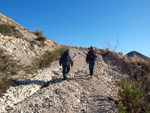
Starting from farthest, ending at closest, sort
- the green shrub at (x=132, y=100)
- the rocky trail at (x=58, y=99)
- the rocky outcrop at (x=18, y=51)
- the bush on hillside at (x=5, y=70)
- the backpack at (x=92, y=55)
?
1. the rocky outcrop at (x=18, y=51)
2. the backpack at (x=92, y=55)
3. the bush on hillside at (x=5, y=70)
4. the rocky trail at (x=58, y=99)
5. the green shrub at (x=132, y=100)

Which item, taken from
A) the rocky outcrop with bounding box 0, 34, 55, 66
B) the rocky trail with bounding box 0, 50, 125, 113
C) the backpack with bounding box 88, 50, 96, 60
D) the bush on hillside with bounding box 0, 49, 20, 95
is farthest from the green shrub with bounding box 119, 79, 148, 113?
the rocky outcrop with bounding box 0, 34, 55, 66

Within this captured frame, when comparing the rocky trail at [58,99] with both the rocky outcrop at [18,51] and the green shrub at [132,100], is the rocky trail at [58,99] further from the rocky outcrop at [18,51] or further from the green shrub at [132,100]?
the rocky outcrop at [18,51]

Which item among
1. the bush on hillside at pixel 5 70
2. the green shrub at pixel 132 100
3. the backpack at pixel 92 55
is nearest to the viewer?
Answer: the green shrub at pixel 132 100

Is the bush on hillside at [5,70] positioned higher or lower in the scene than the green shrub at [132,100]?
higher

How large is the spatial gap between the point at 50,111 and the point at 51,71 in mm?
3458

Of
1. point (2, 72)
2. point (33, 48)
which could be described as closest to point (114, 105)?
point (2, 72)

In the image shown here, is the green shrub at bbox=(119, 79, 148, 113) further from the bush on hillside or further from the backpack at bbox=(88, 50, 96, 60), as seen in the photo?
the bush on hillside

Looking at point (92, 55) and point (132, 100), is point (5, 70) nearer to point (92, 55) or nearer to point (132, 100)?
point (92, 55)

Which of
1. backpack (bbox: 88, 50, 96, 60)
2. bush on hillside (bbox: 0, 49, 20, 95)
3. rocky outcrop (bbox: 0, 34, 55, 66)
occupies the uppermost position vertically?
rocky outcrop (bbox: 0, 34, 55, 66)

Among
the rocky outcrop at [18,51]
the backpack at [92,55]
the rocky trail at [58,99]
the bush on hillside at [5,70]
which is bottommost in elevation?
the rocky trail at [58,99]

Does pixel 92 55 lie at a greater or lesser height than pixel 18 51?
lesser

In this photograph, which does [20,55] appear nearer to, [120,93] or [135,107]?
[120,93]

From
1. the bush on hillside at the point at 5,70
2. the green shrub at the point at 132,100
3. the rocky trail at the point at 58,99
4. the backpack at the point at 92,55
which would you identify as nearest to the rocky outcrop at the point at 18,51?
the bush on hillside at the point at 5,70

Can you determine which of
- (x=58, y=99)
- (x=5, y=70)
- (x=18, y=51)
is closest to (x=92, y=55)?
(x=58, y=99)
